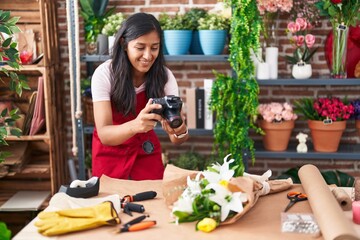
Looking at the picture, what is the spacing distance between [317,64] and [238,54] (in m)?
0.80

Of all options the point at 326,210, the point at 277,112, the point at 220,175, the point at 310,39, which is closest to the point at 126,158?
the point at 220,175

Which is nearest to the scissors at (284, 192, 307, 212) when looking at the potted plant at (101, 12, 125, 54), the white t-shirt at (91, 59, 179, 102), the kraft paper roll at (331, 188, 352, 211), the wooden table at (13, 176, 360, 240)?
the wooden table at (13, 176, 360, 240)

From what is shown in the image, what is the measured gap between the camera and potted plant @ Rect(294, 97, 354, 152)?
3539mm

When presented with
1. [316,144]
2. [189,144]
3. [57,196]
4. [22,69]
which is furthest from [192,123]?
[57,196]

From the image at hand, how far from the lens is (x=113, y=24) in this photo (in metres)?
3.64

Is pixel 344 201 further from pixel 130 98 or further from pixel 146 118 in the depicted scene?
pixel 130 98

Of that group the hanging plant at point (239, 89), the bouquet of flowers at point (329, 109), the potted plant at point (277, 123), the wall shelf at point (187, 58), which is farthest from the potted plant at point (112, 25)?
the bouquet of flowers at point (329, 109)

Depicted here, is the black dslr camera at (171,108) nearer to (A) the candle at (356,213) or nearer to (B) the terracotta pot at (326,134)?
(A) the candle at (356,213)

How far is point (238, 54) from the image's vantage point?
11.1 feet

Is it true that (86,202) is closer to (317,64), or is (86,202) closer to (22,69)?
(22,69)

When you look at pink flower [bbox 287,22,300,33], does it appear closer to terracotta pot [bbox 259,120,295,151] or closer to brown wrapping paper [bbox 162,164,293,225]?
terracotta pot [bbox 259,120,295,151]

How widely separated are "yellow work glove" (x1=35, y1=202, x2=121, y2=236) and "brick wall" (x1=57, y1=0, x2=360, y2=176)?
2.42 meters

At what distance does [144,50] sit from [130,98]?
25 centimetres

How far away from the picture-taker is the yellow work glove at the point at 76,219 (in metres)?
1.52
